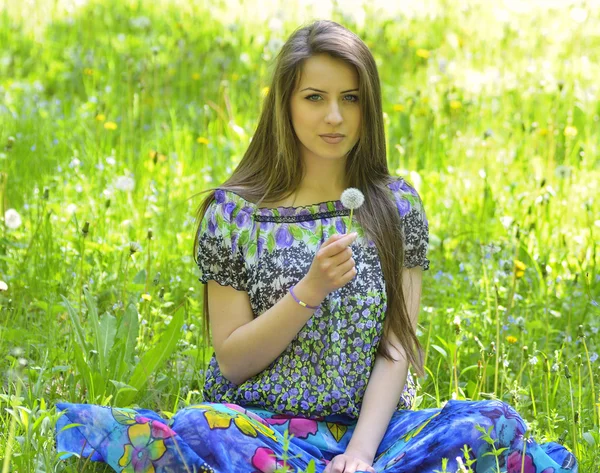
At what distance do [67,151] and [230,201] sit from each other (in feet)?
6.16

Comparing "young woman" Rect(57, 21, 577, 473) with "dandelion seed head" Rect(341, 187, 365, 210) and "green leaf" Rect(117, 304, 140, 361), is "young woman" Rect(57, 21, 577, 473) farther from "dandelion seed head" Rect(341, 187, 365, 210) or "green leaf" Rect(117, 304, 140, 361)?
"green leaf" Rect(117, 304, 140, 361)

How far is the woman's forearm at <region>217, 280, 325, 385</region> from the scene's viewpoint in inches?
84.0

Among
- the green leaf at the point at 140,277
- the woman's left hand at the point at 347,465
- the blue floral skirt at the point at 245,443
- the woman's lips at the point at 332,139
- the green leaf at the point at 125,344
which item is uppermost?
the woman's lips at the point at 332,139

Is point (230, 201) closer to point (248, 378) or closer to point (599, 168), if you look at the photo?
point (248, 378)

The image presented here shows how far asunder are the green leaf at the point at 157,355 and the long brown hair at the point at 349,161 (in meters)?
0.08

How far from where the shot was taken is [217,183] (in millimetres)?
3852

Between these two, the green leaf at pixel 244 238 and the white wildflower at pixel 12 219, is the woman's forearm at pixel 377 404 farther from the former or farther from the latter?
the white wildflower at pixel 12 219

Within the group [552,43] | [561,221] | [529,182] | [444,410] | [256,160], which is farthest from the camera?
[552,43]

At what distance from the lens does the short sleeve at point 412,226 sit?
2422 mm

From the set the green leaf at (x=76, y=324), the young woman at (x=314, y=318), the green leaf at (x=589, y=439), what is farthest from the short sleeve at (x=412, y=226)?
the green leaf at (x=76, y=324)

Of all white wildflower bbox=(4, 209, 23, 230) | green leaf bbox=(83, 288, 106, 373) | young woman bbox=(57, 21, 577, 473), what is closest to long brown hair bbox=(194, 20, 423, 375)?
young woman bbox=(57, 21, 577, 473)

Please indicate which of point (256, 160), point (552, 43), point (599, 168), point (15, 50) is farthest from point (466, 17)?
point (256, 160)

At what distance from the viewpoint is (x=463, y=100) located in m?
4.75

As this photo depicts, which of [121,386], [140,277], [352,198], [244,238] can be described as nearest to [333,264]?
[352,198]
